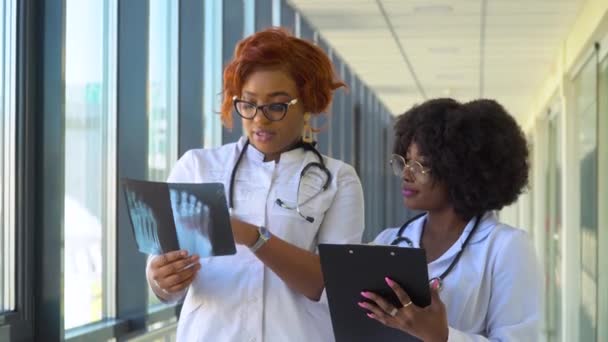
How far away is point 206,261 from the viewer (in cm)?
204

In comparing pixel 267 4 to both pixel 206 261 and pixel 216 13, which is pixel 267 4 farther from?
pixel 206 261

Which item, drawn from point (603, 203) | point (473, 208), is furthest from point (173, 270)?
point (603, 203)

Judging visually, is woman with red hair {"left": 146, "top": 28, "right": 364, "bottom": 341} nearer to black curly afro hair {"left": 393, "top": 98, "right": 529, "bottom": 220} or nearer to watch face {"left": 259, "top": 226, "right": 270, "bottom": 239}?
watch face {"left": 259, "top": 226, "right": 270, "bottom": 239}

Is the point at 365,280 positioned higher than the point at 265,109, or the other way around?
the point at 265,109

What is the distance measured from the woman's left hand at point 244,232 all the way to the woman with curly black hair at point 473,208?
10.9 inches

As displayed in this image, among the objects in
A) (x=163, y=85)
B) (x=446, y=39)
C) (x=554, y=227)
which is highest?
(x=446, y=39)

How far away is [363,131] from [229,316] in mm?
10710

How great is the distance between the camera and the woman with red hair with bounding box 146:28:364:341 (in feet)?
6.56

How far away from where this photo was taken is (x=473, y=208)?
1.90 m

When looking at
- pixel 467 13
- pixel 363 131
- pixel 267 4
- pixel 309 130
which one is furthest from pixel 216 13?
pixel 363 131

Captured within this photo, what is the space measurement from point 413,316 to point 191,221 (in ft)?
1.56

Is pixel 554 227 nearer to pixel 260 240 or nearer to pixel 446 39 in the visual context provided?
pixel 446 39

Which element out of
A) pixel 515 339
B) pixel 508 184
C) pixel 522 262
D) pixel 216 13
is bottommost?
pixel 515 339

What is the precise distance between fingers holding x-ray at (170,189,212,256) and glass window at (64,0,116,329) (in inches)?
59.4
